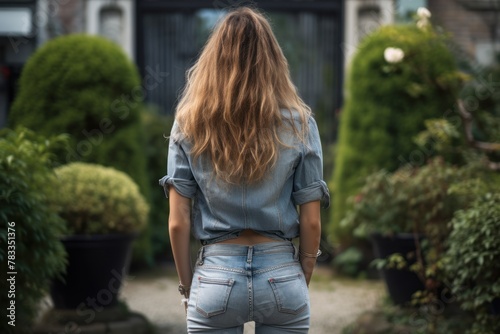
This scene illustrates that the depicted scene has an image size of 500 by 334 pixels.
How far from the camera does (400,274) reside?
19.3 ft

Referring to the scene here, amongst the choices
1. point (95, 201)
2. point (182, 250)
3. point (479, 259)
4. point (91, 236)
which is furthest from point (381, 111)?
point (182, 250)

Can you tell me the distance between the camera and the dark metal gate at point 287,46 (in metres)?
9.94

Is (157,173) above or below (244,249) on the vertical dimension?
below

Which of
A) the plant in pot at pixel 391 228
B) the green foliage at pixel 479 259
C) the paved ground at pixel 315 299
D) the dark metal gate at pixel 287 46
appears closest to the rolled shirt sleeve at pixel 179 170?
the green foliage at pixel 479 259

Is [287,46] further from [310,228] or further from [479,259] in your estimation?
[310,228]

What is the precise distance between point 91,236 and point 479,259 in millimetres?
2882

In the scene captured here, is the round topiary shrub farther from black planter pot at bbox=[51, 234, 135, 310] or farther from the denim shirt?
the denim shirt

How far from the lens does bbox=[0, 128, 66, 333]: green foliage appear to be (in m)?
4.33

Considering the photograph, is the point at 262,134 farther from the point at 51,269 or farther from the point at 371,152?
the point at 371,152

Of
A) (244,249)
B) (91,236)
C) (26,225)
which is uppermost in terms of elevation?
(244,249)

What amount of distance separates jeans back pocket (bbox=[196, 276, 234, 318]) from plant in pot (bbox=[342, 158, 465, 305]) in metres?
2.68

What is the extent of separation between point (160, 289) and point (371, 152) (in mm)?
2592

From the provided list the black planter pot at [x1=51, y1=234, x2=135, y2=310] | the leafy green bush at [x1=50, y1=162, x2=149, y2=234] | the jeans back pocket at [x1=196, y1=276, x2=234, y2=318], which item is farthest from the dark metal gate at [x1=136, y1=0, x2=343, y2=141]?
the jeans back pocket at [x1=196, y1=276, x2=234, y2=318]

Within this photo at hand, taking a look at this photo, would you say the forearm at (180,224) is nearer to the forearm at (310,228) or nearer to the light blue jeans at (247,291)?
the light blue jeans at (247,291)
